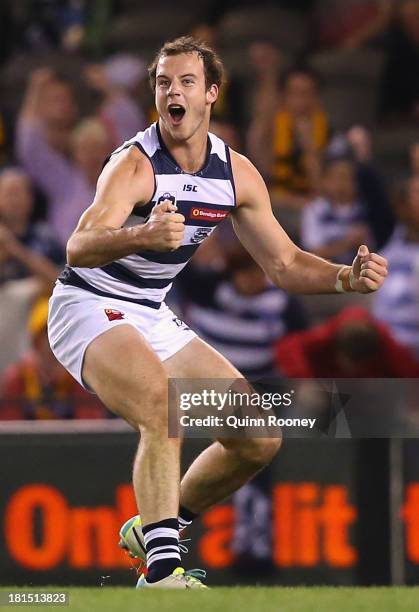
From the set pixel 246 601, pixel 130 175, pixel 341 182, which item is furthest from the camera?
pixel 341 182

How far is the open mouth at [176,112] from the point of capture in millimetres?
6525

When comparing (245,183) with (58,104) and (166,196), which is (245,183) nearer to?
(166,196)

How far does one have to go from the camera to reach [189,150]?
262 inches

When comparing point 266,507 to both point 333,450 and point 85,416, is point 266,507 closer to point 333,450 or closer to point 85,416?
point 333,450

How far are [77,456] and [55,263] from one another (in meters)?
2.49

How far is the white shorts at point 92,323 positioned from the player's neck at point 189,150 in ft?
2.14

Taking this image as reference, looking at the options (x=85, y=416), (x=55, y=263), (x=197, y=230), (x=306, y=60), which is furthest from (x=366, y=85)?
(x=197, y=230)

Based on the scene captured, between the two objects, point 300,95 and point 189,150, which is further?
point 300,95

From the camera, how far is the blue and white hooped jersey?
258 inches

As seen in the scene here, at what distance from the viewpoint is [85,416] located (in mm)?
9336

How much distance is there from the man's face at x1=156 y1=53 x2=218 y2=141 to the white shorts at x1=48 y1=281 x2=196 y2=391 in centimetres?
78

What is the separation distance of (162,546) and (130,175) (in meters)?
1.50

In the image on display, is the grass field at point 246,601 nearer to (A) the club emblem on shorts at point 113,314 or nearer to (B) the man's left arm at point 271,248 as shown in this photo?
(A) the club emblem on shorts at point 113,314

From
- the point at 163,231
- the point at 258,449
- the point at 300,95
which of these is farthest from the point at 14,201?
the point at 163,231
